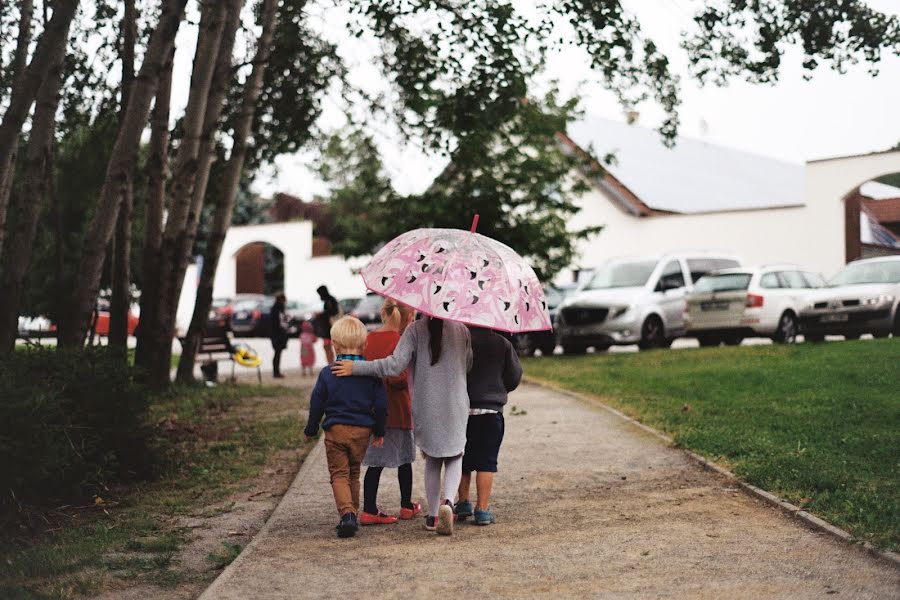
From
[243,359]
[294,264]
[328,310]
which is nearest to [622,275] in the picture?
[328,310]

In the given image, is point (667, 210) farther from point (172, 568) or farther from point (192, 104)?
point (172, 568)

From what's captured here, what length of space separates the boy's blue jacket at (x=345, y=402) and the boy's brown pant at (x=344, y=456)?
0.17 feet

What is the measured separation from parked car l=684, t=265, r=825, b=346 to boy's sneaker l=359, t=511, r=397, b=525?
55.9 feet

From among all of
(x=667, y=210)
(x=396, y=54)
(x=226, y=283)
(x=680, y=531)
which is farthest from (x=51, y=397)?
(x=226, y=283)

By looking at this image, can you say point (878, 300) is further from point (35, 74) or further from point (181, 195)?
point (35, 74)

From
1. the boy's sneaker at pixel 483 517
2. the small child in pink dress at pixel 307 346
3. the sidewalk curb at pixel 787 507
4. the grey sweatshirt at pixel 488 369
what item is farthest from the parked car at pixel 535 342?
the boy's sneaker at pixel 483 517

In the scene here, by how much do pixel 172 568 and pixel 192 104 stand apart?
407 inches

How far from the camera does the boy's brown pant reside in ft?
24.1

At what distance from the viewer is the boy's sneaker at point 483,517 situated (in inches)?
299

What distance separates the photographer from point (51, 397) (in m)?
7.94

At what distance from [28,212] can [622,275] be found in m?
15.1

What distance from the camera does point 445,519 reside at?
720 cm

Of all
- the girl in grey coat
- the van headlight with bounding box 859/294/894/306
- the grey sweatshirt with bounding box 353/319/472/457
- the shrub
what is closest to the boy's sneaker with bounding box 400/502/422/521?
the girl in grey coat

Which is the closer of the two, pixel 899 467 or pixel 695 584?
pixel 695 584
